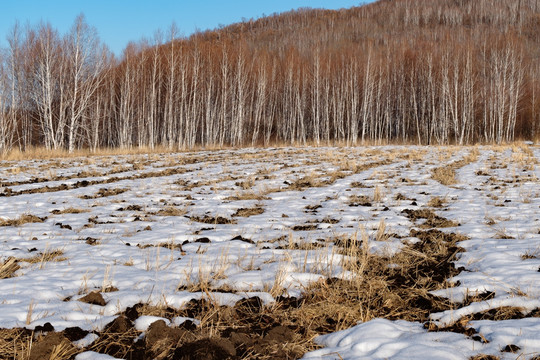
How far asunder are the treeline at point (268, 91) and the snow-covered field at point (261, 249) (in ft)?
59.2

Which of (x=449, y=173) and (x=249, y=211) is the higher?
(x=449, y=173)

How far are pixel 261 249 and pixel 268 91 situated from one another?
35.4 metres

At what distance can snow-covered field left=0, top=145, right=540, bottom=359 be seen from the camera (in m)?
2.19

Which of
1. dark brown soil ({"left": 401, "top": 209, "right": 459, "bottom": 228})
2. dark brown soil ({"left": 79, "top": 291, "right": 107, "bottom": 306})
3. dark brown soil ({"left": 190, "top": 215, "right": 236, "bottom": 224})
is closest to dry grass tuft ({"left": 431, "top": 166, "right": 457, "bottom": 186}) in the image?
dark brown soil ({"left": 401, "top": 209, "right": 459, "bottom": 228})

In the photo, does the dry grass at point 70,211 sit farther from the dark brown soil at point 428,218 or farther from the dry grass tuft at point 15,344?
the dark brown soil at point 428,218

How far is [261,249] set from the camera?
13.2 feet

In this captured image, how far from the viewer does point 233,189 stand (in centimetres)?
857

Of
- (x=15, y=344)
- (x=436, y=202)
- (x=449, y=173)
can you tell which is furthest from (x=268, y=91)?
(x=15, y=344)

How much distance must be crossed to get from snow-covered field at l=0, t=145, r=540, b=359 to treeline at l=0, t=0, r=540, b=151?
18.1m

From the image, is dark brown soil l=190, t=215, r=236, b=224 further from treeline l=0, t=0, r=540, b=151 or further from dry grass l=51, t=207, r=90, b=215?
treeline l=0, t=0, r=540, b=151

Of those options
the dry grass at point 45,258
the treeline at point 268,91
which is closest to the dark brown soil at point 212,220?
the dry grass at point 45,258

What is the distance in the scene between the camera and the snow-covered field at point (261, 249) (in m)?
2.19

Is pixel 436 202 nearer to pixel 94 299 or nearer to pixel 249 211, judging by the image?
pixel 249 211

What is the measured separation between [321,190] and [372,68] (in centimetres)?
3102
